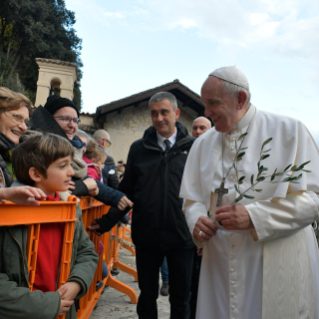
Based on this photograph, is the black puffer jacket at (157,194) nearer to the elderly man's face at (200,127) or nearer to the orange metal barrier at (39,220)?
the elderly man's face at (200,127)

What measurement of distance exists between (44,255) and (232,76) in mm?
1617

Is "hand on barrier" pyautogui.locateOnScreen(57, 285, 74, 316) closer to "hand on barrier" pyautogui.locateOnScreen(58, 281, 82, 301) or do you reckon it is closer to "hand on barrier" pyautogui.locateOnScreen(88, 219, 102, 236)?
"hand on barrier" pyautogui.locateOnScreen(58, 281, 82, 301)

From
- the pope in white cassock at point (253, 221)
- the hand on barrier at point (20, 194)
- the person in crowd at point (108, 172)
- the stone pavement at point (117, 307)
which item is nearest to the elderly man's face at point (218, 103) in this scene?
the pope in white cassock at point (253, 221)

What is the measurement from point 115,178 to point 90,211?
7.35ft

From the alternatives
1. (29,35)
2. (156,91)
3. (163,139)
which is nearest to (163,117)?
(163,139)

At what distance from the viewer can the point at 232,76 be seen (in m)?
2.30

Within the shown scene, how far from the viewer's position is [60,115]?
11.0ft

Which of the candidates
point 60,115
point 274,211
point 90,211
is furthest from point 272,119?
point 90,211

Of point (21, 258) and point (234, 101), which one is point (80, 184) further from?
point (234, 101)

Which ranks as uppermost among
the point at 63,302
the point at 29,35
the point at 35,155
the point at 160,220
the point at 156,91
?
the point at 29,35

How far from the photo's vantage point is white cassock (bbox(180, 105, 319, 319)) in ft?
6.57

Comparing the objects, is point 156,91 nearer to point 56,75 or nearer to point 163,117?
point 56,75

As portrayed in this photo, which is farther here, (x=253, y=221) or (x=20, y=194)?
(x=253, y=221)

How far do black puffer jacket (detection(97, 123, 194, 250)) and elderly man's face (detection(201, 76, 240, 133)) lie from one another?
1.19 metres
